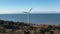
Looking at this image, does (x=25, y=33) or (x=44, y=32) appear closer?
(x=25, y=33)

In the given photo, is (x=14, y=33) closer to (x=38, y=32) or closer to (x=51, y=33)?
(x=38, y=32)

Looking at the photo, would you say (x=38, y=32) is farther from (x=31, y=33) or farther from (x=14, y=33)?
(x=14, y=33)

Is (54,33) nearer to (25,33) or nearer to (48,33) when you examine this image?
(48,33)

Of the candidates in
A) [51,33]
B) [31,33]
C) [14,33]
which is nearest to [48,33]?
[51,33]

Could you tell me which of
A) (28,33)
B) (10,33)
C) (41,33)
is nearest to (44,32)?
(41,33)

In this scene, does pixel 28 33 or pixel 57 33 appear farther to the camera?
pixel 57 33

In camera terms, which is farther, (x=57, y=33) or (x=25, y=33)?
(x=57, y=33)

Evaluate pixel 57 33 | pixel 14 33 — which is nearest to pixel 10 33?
pixel 14 33
